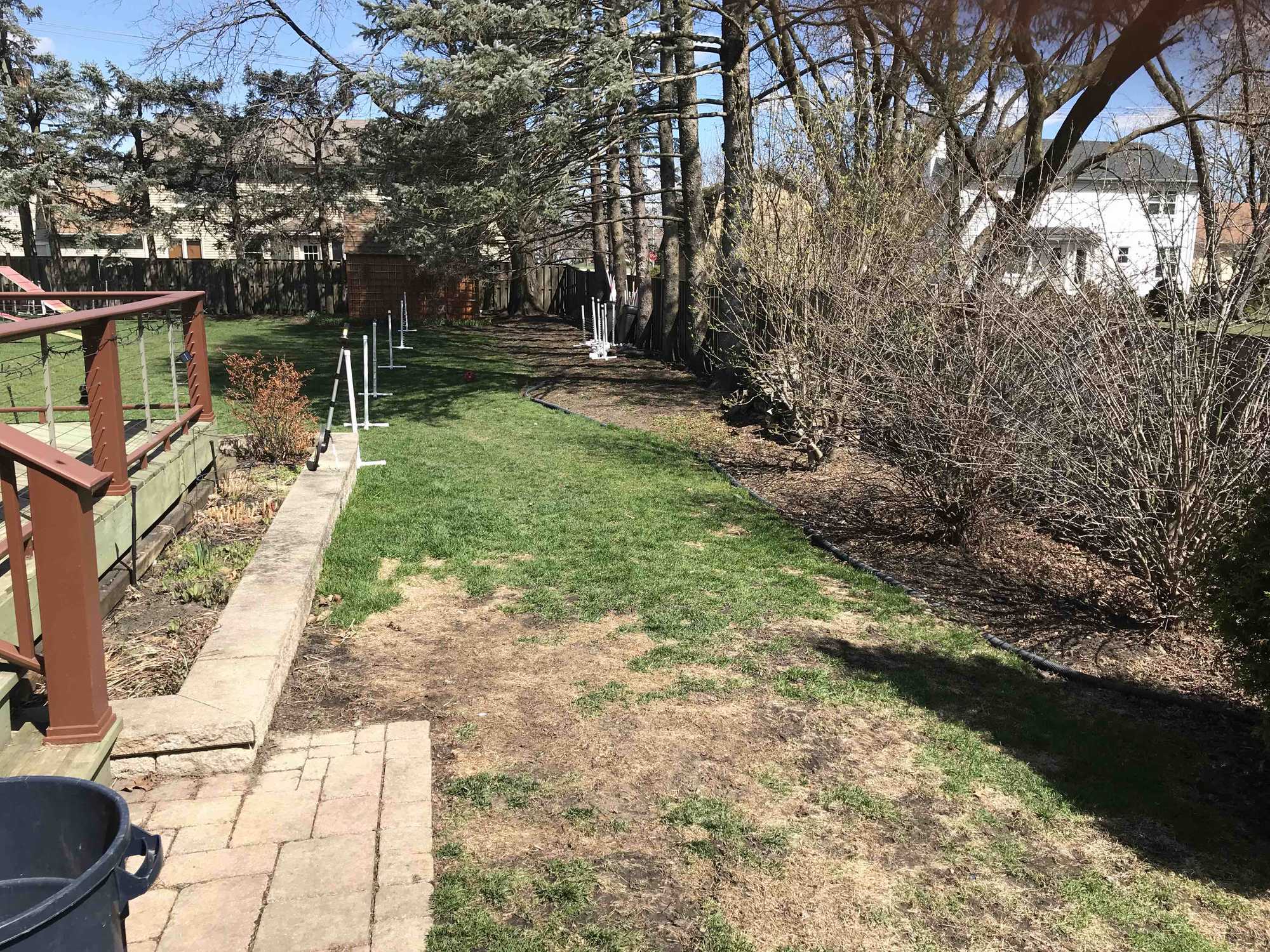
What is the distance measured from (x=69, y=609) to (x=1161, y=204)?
16.9 ft

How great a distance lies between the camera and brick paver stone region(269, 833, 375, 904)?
296 cm

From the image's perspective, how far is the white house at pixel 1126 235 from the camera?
476 centimetres

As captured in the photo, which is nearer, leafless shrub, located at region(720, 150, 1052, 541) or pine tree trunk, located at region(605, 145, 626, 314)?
leafless shrub, located at region(720, 150, 1052, 541)

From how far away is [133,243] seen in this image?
1053 inches

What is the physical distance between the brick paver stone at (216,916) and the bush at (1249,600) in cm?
352

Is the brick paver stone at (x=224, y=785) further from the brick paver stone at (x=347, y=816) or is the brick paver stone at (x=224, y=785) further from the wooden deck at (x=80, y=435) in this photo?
the wooden deck at (x=80, y=435)

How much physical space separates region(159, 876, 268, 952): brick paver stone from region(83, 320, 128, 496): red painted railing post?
2481 mm

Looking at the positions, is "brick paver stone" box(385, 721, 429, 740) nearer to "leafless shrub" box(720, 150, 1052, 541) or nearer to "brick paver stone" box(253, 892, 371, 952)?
"brick paver stone" box(253, 892, 371, 952)

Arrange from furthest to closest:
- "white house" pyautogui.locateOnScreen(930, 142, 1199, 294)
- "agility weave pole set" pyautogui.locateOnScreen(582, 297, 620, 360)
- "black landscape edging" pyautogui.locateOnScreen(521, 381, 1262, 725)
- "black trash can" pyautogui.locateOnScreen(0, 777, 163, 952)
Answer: "agility weave pole set" pyautogui.locateOnScreen(582, 297, 620, 360)
"white house" pyautogui.locateOnScreen(930, 142, 1199, 294)
"black landscape edging" pyautogui.locateOnScreen(521, 381, 1262, 725)
"black trash can" pyautogui.locateOnScreen(0, 777, 163, 952)

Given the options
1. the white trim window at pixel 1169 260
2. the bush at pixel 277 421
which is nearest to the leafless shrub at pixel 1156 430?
the white trim window at pixel 1169 260

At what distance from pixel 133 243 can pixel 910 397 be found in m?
26.7

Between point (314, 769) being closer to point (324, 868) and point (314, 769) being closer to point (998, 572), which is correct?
point (324, 868)

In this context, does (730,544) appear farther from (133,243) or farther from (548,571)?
(133,243)

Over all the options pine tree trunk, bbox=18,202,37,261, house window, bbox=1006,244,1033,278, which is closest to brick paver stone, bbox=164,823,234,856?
house window, bbox=1006,244,1033,278
